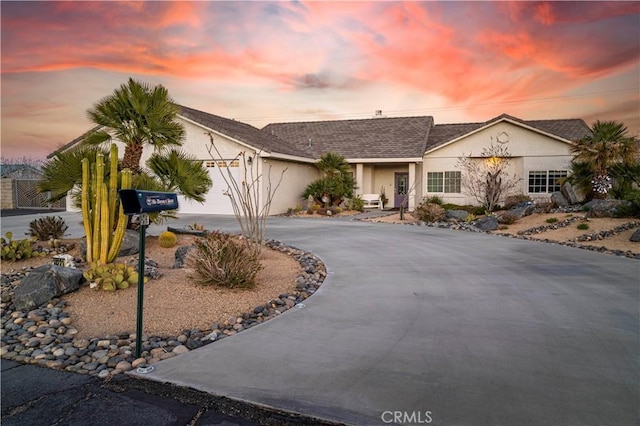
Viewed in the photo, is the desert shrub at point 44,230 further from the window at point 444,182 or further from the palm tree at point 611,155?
the palm tree at point 611,155

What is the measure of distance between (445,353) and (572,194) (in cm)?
1729

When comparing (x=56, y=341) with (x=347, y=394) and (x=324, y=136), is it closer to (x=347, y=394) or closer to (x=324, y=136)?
(x=347, y=394)

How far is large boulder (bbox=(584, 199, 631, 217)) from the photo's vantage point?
1358 cm

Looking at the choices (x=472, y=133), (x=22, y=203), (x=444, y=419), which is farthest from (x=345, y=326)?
(x=22, y=203)

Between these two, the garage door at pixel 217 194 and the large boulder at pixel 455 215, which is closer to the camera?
the large boulder at pixel 455 215

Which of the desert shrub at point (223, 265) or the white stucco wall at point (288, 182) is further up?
the white stucco wall at point (288, 182)

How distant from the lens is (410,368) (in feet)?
12.2

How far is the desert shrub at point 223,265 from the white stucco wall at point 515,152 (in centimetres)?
1800

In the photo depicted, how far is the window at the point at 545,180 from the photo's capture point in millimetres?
20906

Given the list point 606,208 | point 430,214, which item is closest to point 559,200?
point 606,208

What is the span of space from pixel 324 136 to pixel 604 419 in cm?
2504

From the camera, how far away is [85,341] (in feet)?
14.7

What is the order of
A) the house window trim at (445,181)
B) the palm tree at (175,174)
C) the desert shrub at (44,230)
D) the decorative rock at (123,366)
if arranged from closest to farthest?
the decorative rock at (123,366)
the desert shrub at (44,230)
the palm tree at (175,174)
the house window trim at (445,181)

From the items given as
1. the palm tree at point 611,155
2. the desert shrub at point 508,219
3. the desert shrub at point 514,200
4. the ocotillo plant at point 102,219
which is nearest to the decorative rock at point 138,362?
the ocotillo plant at point 102,219
